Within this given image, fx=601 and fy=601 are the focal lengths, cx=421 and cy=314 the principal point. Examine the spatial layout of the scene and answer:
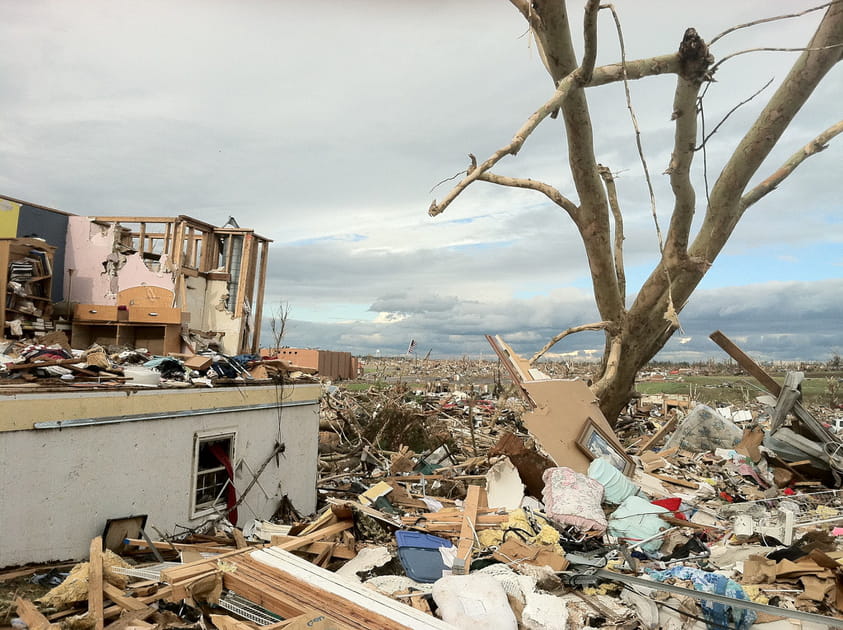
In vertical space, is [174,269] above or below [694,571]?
above

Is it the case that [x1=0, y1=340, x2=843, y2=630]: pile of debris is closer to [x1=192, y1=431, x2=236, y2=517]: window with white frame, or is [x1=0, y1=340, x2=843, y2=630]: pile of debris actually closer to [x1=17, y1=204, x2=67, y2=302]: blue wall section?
[x1=192, y1=431, x2=236, y2=517]: window with white frame

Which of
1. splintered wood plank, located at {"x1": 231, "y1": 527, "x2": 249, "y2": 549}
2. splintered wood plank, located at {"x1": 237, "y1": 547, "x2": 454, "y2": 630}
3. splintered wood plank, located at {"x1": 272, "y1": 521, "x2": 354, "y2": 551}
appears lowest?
splintered wood plank, located at {"x1": 231, "y1": 527, "x2": 249, "y2": 549}

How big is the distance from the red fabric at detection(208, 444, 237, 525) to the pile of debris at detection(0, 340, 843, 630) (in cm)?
30

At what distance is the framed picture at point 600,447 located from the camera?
9.68 meters

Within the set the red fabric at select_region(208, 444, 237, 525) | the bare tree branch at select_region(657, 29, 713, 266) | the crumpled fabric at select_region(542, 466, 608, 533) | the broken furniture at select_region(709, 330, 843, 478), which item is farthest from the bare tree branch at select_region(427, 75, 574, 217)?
the broken furniture at select_region(709, 330, 843, 478)

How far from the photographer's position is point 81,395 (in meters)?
6.17

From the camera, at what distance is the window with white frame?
8039mm

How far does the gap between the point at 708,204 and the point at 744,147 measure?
2.63 ft

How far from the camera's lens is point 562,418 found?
380 inches

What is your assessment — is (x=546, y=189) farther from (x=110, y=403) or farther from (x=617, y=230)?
(x=110, y=403)

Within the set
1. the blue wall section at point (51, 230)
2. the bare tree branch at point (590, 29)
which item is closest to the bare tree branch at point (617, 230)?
the bare tree branch at point (590, 29)

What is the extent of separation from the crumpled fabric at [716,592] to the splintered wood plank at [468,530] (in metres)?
2.00

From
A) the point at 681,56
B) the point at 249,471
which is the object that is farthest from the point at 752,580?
the point at 249,471

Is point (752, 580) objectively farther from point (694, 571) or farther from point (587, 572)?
point (587, 572)
